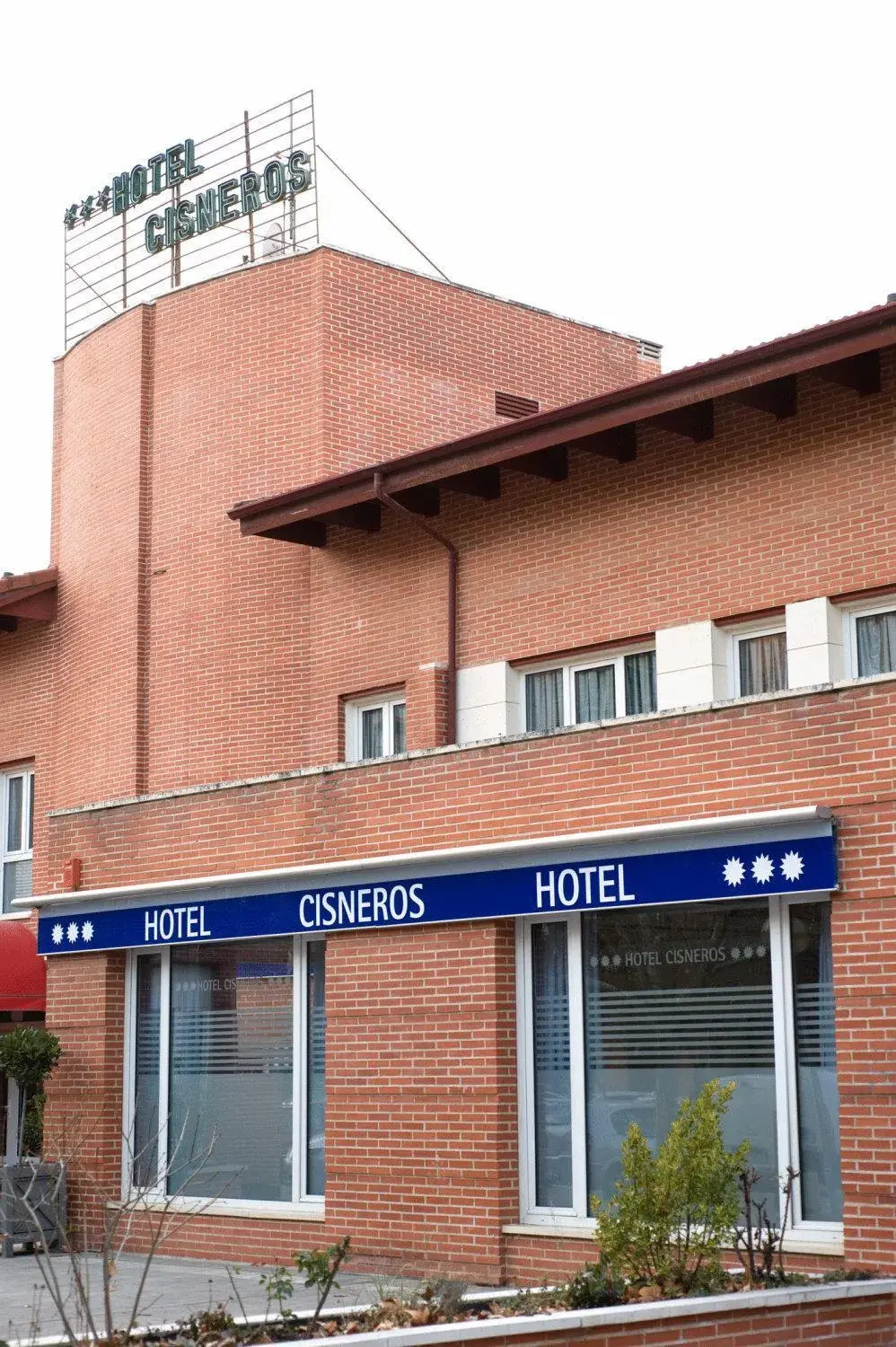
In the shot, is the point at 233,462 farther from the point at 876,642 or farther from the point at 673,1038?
the point at 673,1038

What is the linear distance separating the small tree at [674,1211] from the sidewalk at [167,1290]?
1.74 meters

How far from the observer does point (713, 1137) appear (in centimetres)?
990

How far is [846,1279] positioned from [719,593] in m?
6.60

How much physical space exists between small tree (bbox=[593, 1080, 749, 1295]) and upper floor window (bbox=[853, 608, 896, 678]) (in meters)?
5.47

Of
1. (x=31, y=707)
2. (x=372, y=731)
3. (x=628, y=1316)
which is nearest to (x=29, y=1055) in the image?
(x=372, y=731)

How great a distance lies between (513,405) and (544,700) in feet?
17.0

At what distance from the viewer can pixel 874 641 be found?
571 inches

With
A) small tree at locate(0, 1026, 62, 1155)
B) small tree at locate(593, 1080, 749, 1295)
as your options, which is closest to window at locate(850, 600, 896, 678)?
small tree at locate(593, 1080, 749, 1295)

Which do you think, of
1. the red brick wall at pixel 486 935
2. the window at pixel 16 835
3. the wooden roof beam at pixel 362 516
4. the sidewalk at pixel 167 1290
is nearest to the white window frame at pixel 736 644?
the red brick wall at pixel 486 935

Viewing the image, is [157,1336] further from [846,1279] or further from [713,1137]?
[846,1279]

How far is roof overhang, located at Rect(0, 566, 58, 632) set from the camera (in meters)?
20.9

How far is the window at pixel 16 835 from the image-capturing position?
21984 mm

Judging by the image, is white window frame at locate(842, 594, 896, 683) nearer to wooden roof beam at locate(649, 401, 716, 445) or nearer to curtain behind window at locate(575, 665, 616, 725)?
wooden roof beam at locate(649, 401, 716, 445)

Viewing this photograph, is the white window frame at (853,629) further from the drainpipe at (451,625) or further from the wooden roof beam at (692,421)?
the drainpipe at (451,625)
